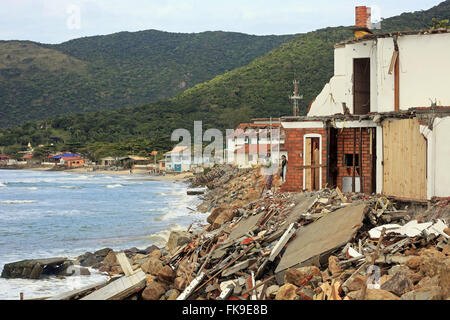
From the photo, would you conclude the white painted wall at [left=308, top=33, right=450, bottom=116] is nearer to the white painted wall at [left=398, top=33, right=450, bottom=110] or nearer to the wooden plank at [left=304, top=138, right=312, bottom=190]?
the white painted wall at [left=398, top=33, right=450, bottom=110]

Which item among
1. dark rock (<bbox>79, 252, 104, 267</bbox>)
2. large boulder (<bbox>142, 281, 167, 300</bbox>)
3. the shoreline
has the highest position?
large boulder (<bbox>142, 281, 167, 300</bbox>)

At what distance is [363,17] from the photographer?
2253 centimetres

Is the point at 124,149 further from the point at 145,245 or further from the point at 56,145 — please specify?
the point at 145,245

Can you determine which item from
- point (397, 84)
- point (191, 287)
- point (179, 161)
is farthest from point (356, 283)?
point (179, 161)

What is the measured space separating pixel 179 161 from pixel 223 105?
16819mm

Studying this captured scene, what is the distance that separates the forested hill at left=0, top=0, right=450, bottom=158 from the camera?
9150 centimetres

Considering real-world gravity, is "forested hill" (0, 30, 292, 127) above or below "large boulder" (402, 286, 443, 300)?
above

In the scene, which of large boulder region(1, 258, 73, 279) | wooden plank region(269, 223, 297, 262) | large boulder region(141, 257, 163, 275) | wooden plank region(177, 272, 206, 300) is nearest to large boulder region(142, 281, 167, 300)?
wooden plank region(177, 272, 206, 300)

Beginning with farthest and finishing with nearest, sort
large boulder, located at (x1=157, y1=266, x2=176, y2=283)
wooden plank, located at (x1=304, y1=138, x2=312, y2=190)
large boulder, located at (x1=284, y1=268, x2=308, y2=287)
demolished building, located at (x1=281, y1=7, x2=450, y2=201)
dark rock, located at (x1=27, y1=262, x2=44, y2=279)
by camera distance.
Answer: wooden plank, located at (x1=304, y1=138, x2=312, y2=190) → dark rock, located at (x1=27, y1=262, x2=44, y2=279) → demolished building, located at (x1=281, y1=7, x2=450, y2=201) → large boulder, located at (x1=157, y1=266, x2=176, y2=283) → large boulder, located at (x1=284, y1=268, x2=308, y2=287)

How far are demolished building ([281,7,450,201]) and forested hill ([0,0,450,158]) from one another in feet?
211

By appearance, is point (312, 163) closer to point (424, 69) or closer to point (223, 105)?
point (424, 69)

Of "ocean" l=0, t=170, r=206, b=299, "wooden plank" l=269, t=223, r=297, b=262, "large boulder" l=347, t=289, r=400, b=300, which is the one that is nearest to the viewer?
"large boulder" l=347, t=289, r=400, b=300

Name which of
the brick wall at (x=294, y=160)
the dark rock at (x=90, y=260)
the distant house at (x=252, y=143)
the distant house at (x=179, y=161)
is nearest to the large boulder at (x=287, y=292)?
the brick wall at (x=294, y=160)

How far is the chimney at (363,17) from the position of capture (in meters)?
22.4
